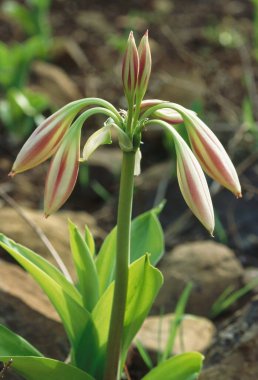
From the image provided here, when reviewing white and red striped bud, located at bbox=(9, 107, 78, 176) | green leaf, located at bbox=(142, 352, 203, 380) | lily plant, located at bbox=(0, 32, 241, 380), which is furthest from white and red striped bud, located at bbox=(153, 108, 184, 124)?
green leaf, located at bbox=(142, 352, 203, 380)

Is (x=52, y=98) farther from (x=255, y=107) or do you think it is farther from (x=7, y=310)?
(x=7, y=310)

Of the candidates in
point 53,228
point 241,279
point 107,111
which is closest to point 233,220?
point 241,279

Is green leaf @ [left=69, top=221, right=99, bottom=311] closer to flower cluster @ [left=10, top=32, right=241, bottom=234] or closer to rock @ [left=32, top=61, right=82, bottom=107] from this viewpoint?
flower cluster @ [left=10, top=32, right=241, bottom=234]

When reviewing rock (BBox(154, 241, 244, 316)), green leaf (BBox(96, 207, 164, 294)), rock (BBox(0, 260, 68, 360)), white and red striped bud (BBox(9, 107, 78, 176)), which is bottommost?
rock (BBox(154, 241, 244, 316))

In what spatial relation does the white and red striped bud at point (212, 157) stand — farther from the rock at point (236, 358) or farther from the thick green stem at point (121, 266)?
the rock at point (236, 358)

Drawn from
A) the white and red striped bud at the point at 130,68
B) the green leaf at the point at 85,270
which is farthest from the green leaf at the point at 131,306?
the white and red striped bud at the point at 130,68
